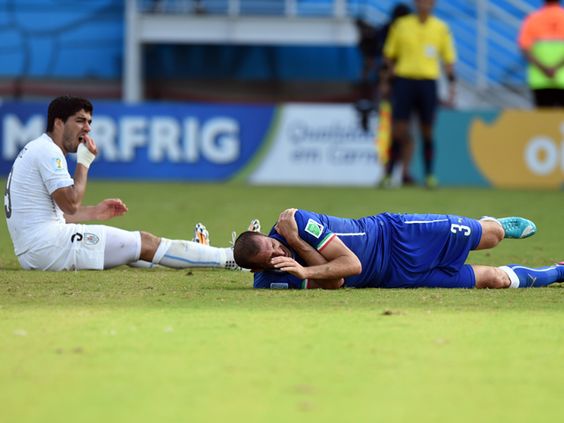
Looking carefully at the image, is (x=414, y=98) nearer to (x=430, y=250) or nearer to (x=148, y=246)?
(x=148, y=246)

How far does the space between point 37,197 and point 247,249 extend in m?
2.26

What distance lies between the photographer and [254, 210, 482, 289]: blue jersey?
8438 millimetres

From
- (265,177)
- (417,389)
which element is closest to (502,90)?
(265,177)

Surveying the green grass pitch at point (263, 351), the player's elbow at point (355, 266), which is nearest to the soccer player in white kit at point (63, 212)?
the green grass pitch at point (263, 351)

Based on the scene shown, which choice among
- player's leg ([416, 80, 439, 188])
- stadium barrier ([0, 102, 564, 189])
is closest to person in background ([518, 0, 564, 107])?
stadium barrier ([0, 102, 564, 189])

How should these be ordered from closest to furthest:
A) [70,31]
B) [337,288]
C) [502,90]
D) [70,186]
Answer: [337,288] → [70,186] → [502,90] → [70,31]

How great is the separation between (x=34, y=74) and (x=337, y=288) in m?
20.1

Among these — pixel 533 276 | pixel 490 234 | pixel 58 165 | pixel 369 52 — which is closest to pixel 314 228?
pixel 490 234

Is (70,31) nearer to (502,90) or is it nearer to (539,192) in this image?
(502,90)

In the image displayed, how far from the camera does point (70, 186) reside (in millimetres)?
9555

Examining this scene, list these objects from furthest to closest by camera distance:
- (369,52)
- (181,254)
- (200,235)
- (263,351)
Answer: (369,52), (200,235), (181,254), (263,351)

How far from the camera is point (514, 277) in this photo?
28.7 feet

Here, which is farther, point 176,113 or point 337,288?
point 176,113

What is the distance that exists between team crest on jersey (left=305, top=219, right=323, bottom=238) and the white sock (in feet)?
6.25
